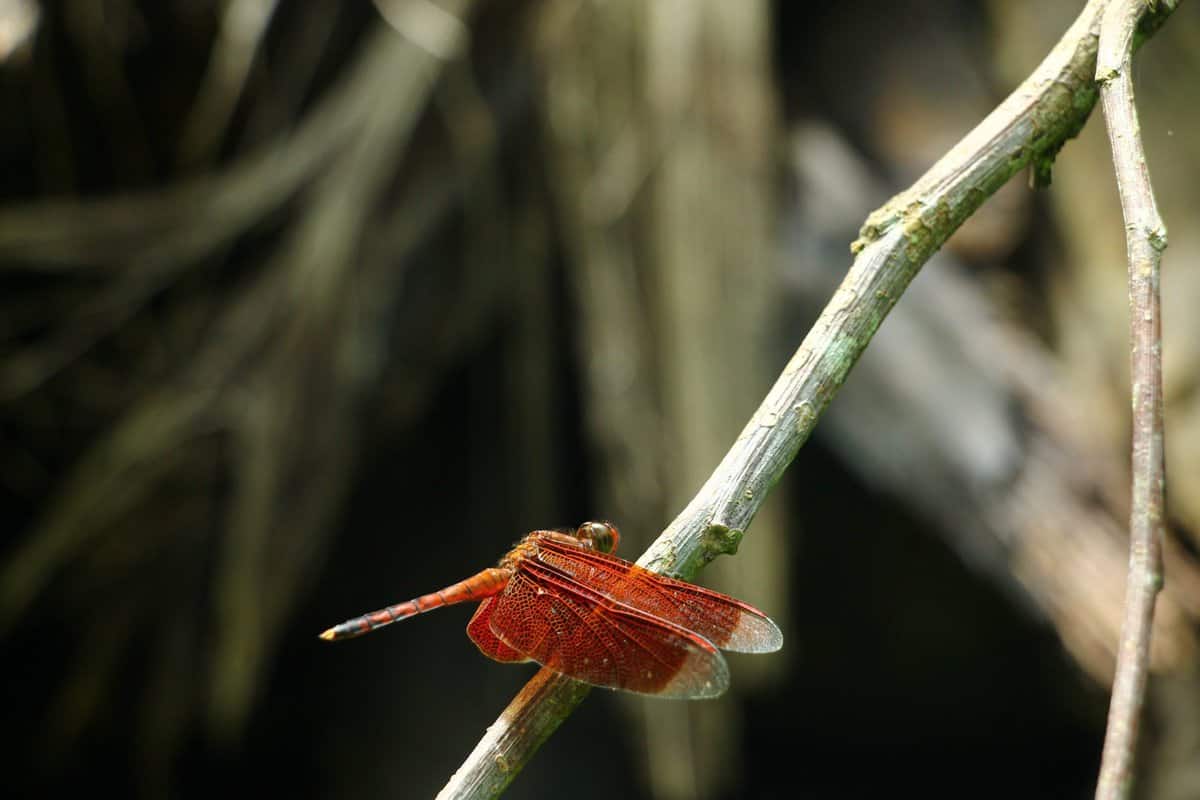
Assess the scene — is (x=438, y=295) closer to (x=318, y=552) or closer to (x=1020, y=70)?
(x=318, y=552)

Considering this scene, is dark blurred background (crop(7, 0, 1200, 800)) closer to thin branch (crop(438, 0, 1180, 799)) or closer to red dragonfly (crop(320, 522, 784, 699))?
red dragonfly (crop(320, 522, 784, 699))

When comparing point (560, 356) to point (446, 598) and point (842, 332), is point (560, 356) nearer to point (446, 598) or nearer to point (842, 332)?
point (446, 598)

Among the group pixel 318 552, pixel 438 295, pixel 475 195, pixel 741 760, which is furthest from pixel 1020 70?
pixel 318 552

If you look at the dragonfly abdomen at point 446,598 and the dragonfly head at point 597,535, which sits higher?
the dragonfly head at point 597,535

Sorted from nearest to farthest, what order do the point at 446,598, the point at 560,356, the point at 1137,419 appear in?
the point at 1137,419, the point at 446,598, the point at 560,356

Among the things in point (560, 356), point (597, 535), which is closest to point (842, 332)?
point (597, 535)

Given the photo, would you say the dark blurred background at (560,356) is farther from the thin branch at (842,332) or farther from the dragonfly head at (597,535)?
the thin branch at (842,332)

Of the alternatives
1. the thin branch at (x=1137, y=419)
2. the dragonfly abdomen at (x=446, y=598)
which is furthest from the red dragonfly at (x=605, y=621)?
the thin branch at (x=1137, y=419)

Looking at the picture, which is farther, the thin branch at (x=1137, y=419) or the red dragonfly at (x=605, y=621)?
the red dragonfly at (x=605, y=621)
